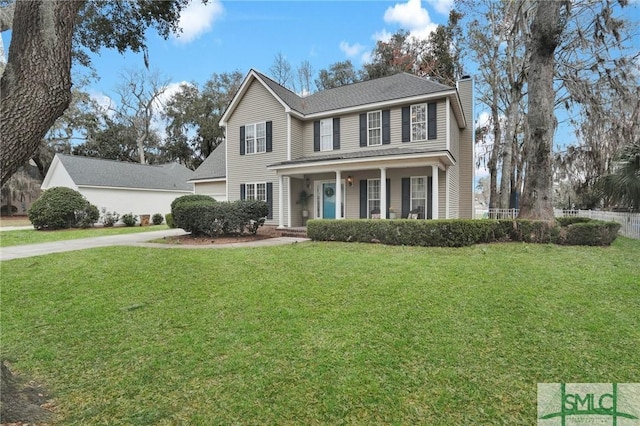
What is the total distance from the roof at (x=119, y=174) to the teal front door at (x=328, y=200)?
15.6m

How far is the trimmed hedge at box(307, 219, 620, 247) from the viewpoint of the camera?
353 inches

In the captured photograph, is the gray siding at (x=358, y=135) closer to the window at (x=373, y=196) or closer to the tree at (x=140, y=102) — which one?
the window at (x=373, y=196)

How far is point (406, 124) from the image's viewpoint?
13.6m

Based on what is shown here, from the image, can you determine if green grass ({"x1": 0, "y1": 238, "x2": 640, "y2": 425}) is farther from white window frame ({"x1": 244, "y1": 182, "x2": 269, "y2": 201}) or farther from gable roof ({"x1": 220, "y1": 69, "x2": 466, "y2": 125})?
white window frame ({"x1": 244, "y1": 182, "x2": 269, "y2": 201})

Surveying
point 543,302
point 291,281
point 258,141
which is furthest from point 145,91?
point 543,302

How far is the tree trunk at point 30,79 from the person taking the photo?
2.63 meters

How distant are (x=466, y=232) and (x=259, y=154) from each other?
10.5 meters

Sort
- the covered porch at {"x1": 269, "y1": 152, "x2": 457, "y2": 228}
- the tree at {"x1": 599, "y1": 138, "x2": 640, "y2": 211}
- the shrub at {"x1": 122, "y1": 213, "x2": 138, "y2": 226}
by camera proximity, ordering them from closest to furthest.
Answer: the tree at {"x1": 599, "y1": 138, "x2": 640, "y2": 211}
the covered porch at {"x1": 269, "y1": 152, "x2": 457, "y2": 228}
the shrub at {"x1": 122, "y1": 213, "x2": 138, "y2": 226}

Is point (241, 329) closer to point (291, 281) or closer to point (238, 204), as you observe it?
point (291, 281)

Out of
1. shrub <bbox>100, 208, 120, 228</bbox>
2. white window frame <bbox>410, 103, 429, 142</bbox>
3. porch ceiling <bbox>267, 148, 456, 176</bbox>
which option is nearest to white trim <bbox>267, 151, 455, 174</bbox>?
porch ceiling <bbox>267, 148, 456, 176</bbox>

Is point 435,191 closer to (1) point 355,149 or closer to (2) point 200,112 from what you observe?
(1) point 355,149

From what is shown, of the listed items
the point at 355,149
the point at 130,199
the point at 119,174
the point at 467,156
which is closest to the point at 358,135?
the point at 355,149

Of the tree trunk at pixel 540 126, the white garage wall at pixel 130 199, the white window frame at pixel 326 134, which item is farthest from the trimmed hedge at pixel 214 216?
the white garage wall at pixel 130 199

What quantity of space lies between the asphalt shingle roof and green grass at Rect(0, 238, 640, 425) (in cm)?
925
